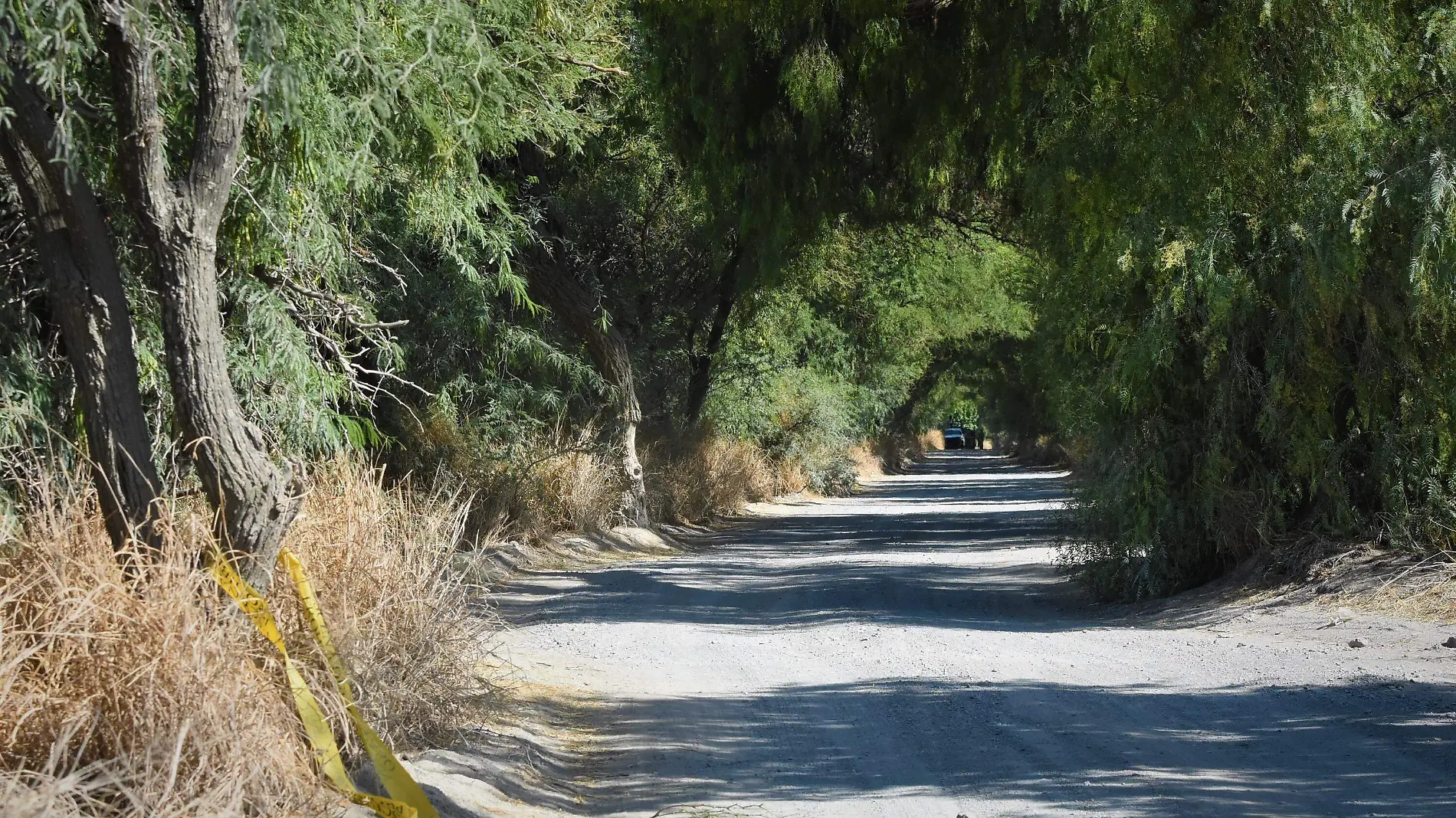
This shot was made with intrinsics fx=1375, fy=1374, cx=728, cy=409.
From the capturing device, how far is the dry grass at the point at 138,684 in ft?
15.8

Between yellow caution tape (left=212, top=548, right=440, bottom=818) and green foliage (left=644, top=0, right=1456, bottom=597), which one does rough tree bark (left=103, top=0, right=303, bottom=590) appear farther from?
green foliage (left=644, top=0, right=1456, bottom=597)

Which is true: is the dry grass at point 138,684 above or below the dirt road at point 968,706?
above

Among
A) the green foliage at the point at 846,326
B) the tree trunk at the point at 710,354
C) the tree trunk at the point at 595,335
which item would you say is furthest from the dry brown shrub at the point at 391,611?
the tree trunk at the point at 710,354

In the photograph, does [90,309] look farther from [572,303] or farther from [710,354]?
[710,354]

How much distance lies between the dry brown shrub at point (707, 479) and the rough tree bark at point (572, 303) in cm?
313

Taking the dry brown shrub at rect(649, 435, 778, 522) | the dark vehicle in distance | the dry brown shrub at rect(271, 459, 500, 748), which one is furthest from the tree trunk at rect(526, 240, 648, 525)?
the dark vehicle in distance

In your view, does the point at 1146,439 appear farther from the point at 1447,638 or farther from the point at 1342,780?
the point at 1342,780

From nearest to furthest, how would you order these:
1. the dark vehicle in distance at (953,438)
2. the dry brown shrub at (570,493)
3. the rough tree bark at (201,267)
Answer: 1. the rough tree bark at (201,267)
2. the dry brown shrub at (570,493)
3. the dark vehicle in distance at (953,438)

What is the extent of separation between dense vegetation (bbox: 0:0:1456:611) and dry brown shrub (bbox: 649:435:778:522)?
3193 mm

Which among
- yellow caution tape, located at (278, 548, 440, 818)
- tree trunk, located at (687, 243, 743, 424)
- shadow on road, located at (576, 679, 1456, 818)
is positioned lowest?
shadow on road, located at (576, 679, 1456, 818)

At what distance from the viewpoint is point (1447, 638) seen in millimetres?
10383

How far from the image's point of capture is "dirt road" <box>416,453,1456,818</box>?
21.8 feet

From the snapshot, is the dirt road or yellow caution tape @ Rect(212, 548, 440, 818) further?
the dirt road

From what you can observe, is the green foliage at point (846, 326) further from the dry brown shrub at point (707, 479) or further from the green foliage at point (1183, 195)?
the green foliage at point (1183, 195)
